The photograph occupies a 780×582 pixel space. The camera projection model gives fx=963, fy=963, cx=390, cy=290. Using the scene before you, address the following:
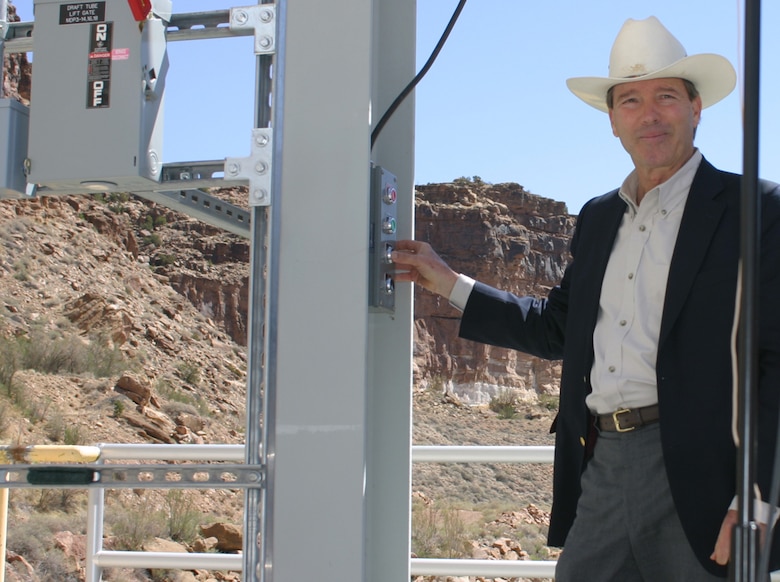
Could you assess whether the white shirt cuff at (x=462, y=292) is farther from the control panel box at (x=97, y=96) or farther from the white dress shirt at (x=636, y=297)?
the control panel box at (x=97, y=96)

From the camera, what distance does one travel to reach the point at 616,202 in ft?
8.31

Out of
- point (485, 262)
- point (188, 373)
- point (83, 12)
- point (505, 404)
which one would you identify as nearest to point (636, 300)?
point (83, 12)

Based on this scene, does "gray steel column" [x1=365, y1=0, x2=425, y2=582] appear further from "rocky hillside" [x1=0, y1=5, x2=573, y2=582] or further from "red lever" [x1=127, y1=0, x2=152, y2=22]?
"rocky hillside" [x1=0, y1=5, x2=573, y2=582]

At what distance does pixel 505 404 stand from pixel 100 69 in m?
32.5

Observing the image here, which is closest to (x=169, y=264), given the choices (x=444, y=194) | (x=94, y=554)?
(x=444, y=194)

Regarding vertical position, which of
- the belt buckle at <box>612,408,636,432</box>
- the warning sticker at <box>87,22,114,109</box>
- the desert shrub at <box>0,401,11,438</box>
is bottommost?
the desert shrub at <box>0,401,11,438</box>

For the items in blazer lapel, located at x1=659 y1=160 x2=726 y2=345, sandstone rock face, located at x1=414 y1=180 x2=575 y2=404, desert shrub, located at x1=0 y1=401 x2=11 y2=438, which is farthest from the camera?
sandstone rock face, located at x1=414 y1=180 x2=575 y2=404

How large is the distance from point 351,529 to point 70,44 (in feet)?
3.68

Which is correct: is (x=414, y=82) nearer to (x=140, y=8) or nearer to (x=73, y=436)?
(x=140, y=8)

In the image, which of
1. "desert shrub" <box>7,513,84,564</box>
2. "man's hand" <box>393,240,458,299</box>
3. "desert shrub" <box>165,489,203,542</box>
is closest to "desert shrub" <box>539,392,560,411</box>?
"desert shrub" <box>165,489,203,542</box>

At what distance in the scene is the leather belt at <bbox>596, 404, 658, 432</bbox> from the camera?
2.19 meters

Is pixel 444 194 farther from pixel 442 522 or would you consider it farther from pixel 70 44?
pixel 70 44

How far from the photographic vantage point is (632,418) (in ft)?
7.25

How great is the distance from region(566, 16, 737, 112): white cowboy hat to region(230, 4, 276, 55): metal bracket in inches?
36.1
